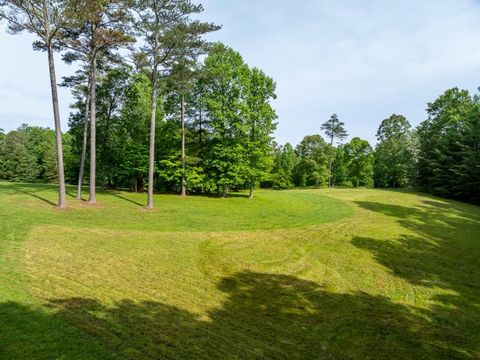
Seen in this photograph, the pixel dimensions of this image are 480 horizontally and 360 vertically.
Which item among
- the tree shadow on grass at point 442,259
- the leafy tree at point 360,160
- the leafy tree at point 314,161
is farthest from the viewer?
the leafy tree at point 360,160

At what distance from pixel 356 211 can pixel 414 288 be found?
11.0 m

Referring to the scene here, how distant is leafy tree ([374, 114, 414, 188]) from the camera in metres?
40.3

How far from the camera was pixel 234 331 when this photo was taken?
5262mm

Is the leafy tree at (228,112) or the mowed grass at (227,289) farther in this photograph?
the leafy tree at (228,112)

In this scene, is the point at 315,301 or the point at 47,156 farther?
the point at 47,156

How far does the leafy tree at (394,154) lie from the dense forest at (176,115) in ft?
0.84

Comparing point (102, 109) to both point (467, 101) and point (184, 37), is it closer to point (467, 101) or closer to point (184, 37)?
point (184, 37)

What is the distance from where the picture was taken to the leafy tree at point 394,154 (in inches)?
1586

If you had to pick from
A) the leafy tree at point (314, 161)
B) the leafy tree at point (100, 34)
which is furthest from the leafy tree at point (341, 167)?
the leafy tree at point (100, 34)

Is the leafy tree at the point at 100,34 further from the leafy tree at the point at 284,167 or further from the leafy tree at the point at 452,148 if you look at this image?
the leafy tree at the point at 284,167

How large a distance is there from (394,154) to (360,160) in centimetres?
634

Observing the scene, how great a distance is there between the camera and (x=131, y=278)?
7.08 m

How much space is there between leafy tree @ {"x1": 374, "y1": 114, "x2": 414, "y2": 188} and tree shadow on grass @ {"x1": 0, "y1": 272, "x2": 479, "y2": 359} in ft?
122

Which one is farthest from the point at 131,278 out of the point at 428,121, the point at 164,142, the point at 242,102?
the point at 428,121
